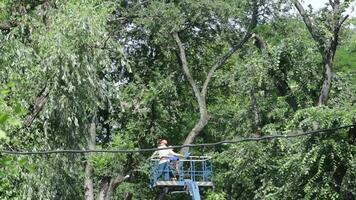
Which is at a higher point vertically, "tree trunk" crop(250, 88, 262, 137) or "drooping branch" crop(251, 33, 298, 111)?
"drooping branch" crop(251, 33, 298, 111)

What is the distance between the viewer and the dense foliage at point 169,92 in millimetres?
12375

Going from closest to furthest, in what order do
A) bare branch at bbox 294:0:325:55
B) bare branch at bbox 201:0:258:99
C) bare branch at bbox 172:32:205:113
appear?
1. bare branch at bbox 294:0:325:55
2. bare branch at bbox 201:0:258:99
3. bare branch at bbox 172:32:205:113

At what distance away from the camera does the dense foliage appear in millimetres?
12375

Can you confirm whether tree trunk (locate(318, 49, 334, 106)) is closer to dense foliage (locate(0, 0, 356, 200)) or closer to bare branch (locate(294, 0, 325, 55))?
dense foliage (locate(0, 0, 356, 200))

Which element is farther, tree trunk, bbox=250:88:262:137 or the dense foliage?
tree trunk, bbox=250:88:262:137

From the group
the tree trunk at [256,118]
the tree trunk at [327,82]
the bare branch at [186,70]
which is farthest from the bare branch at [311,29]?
the bare branch at [186,70]

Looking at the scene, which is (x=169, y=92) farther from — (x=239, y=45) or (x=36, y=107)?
(x=36, y=107)

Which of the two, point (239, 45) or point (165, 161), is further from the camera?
point (239, 45)

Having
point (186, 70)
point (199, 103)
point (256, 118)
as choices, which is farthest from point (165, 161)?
point (186, 70)

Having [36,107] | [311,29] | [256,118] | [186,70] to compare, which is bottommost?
[256,118]

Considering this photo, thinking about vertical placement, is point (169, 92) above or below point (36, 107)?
above

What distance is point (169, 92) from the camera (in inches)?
949

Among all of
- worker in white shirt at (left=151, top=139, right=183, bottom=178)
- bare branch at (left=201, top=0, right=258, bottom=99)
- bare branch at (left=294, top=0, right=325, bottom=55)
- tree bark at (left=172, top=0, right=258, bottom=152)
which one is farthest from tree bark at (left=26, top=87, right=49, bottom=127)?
tree bark at (left=172, top=0, right=258, bottom=152)

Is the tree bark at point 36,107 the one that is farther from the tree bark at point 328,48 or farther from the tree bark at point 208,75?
the tree bark at point 208,75
